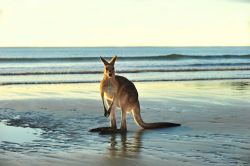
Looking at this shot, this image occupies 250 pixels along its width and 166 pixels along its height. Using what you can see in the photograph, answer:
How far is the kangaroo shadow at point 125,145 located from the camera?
21.6 ft

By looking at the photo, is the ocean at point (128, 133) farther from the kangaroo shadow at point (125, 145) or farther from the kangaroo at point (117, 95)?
the kangaroo at point (117, 95)

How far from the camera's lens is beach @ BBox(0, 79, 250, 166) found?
20.7ft

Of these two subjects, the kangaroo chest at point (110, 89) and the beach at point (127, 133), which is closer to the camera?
the beach at point (127, 133)

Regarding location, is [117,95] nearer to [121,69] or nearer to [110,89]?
[110,89]

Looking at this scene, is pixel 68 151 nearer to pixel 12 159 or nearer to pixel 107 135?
pixel 12 159

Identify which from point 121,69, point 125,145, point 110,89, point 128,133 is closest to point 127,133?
point 128,133

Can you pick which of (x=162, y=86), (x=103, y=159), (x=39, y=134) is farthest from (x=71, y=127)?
(x=162, y=86)

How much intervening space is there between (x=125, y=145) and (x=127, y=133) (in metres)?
1.03

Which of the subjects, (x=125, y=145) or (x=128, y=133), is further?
(x=128, y=133)

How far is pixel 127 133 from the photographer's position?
823cm

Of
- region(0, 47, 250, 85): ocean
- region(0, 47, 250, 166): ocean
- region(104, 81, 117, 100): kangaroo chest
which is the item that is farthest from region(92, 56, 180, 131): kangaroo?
region(0, 47, 250, 85): ocean

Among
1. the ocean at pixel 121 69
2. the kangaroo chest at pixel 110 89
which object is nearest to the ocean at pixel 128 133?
the kangaroo chest at pixel 110 89

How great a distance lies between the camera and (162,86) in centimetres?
1753

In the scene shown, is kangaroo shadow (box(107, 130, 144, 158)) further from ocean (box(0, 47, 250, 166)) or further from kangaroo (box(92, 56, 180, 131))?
kangaroo (box(92, 56, 180, 131))
